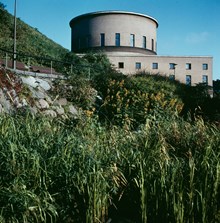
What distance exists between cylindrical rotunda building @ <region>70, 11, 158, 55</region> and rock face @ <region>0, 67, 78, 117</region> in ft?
142

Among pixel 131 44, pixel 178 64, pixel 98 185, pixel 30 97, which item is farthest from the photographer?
pixel 131 44

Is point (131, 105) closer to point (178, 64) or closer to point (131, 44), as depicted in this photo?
point (178, 64)

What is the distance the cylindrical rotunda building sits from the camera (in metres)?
55.1

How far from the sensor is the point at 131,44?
56.4 meters

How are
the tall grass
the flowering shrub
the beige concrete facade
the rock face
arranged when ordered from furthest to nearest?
1. the beige concrete facade
2. the flowering shrub
3. the rock face
4. the tall grass

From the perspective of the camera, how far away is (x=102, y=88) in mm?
14406

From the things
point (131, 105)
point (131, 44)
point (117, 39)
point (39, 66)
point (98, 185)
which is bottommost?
point (98, 185)

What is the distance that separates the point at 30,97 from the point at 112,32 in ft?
151

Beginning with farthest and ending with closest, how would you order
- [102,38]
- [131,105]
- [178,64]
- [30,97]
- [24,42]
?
[102,38] → [178,64] → [24,42] → [131,105] → [30,97]

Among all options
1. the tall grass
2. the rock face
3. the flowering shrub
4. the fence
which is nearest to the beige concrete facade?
the fence

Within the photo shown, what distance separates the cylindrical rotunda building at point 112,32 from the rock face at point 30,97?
43.3 meters

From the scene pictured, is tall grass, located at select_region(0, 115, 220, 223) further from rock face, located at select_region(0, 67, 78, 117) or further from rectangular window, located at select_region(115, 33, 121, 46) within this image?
rectangular window, located at select_region(115, 33, 121, 46)

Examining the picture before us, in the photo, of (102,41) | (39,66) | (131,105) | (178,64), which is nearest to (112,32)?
(102,41)

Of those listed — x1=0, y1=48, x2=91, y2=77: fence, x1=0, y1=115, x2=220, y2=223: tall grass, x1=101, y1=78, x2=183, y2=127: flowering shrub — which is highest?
x1=0, y1=48, x2=91, y2=77: fence
